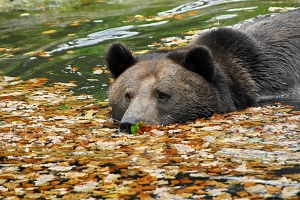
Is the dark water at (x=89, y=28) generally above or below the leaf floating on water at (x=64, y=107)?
above

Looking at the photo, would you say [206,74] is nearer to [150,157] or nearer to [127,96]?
[127,96]

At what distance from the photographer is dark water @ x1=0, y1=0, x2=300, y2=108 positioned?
1545 cm

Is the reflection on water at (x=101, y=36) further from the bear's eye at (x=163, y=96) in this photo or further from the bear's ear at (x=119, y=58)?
the bear's eye at (x=163, y=96)

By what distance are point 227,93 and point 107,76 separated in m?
4.19

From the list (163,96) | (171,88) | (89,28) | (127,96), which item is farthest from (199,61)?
(89,28)

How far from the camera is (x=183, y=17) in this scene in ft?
62.4

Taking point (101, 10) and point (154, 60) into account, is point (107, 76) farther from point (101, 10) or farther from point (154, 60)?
point (101, 10)

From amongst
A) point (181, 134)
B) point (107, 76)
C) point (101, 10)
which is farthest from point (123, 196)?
point (101, 10)

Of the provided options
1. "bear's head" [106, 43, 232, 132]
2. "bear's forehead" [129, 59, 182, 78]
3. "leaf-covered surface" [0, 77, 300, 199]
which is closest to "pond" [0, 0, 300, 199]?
"leaf-covered surface" [0, 77, 300, 199]

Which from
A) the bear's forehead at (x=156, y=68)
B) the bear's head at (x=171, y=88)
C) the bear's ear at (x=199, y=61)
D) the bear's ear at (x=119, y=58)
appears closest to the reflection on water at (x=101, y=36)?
the bear's ear at (x=119, y=58)

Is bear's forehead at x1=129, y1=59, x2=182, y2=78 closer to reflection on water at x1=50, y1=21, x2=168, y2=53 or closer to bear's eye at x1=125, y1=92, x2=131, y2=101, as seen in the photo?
bear's eye at x1=125, y1=92, x2=131, y2=101

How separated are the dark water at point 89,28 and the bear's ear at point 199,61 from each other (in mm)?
2792

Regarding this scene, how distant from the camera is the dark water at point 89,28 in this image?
15.5 metres

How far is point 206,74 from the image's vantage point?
10.8 metres
